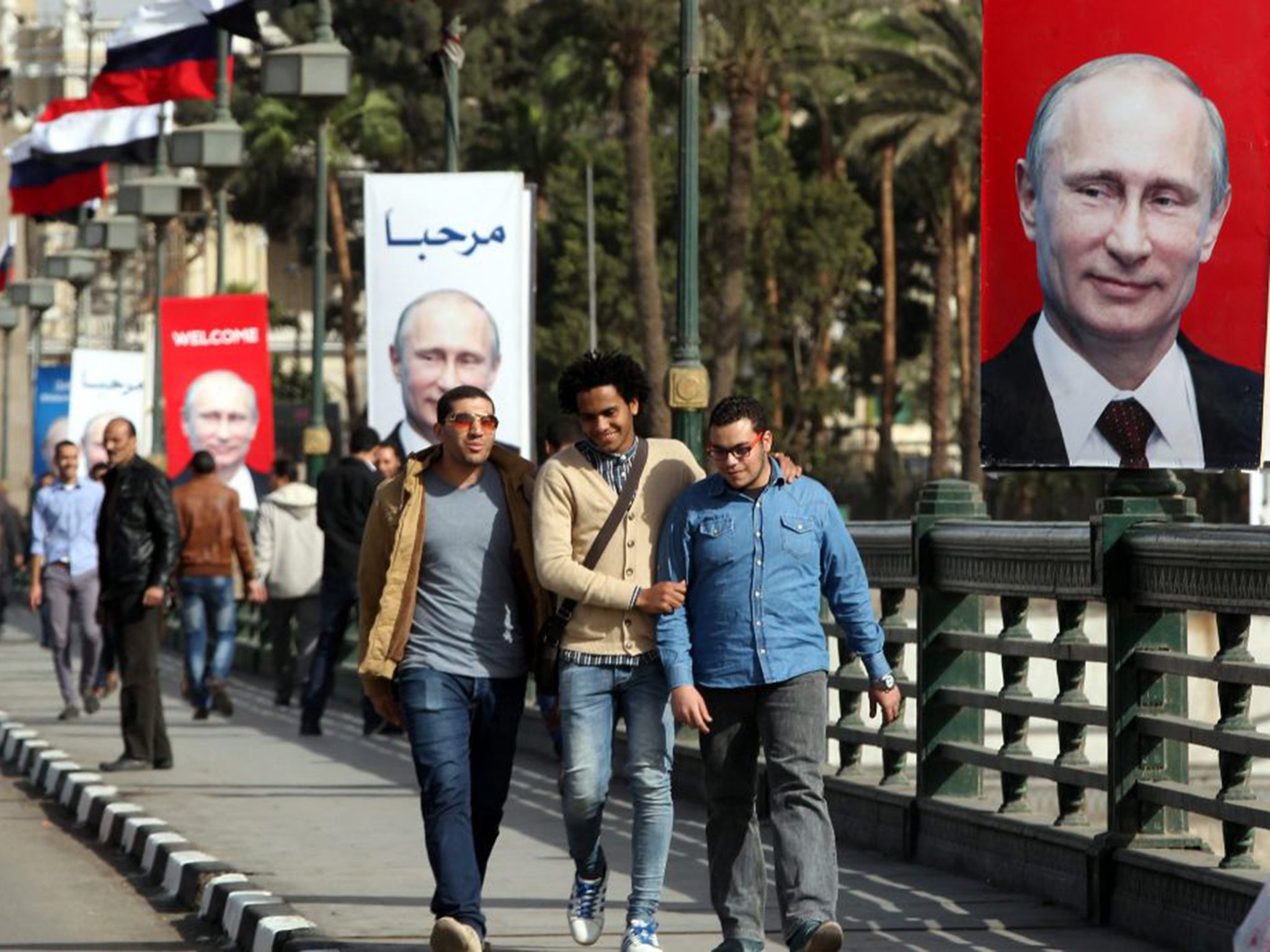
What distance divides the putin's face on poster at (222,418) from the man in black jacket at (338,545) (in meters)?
8.19

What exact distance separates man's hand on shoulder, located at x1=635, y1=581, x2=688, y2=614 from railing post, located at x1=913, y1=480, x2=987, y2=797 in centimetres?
319

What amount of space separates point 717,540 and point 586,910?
1163 mm

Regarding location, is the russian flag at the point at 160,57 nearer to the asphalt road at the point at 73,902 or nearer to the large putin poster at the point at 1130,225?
the asphalt road at the point at 73,902

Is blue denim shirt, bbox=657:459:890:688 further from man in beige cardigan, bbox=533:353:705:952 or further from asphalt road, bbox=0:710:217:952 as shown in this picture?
asphalt road, bbox=0:710:217:952

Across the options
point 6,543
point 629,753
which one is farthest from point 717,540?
point 6,543

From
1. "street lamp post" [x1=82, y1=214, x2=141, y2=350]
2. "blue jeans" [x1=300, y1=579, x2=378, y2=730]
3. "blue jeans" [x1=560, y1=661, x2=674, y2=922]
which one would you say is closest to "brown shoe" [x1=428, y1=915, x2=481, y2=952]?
"blue jeans" [x1=560, y1=661, x2=674, y2=922]

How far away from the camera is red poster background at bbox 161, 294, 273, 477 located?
87.5 ft

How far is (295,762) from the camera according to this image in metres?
16.0

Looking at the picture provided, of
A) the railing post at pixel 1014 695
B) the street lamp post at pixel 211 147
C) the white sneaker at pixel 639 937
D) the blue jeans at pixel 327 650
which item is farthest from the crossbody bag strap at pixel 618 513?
the street lamp post at pixel 211 147

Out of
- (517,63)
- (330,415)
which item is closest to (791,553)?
(330,415)

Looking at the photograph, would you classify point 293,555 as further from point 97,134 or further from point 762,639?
point 97,134

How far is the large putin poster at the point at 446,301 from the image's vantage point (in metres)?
16.0

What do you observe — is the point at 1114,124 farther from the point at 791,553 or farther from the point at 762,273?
the point at 762,273

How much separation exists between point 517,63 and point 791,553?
212 feet
